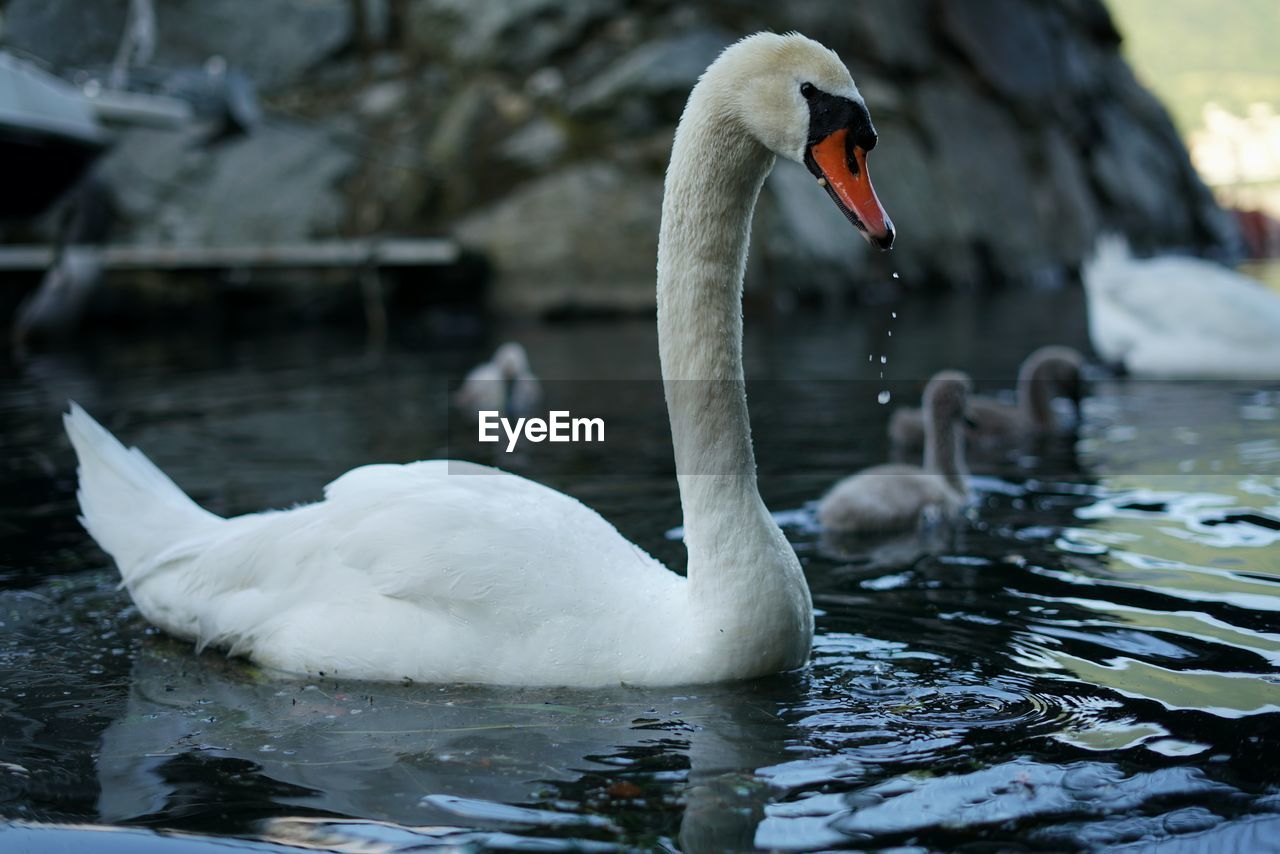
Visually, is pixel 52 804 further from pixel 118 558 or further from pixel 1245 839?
pixel 1245 839

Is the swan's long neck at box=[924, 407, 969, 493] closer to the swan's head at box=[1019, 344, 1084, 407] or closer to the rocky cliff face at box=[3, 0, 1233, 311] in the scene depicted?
the swan's head at box=[1019, 344, 1084, 407]

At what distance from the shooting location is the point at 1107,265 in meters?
11.7

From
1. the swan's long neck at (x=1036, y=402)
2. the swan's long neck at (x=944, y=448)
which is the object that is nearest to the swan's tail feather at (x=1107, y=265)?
the swan's long neck at (x=1036, y=402)

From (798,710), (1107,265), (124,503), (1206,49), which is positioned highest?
(1206,49)

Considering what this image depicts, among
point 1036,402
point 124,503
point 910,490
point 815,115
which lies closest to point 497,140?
point 1036,402

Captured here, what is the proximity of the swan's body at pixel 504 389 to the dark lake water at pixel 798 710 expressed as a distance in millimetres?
2292

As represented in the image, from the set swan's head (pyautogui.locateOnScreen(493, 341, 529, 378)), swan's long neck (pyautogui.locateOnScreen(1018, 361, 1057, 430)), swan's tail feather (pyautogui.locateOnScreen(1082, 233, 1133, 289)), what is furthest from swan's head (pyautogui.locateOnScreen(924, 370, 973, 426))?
swan's tail feather (pyautogui.locateOnScreen(1082, 233, 1133, 289))

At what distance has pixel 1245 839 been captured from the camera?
118 inches

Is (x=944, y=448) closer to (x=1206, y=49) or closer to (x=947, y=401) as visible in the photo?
(x=947, y=401)

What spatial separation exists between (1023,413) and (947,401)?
1.92 m

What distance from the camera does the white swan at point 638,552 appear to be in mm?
3875

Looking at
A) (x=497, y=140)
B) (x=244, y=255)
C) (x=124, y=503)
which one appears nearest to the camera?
(x=124, y=503)

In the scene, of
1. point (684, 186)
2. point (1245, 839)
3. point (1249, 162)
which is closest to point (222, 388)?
point (684, 186)

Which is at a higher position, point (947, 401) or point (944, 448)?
point (947, 401)
